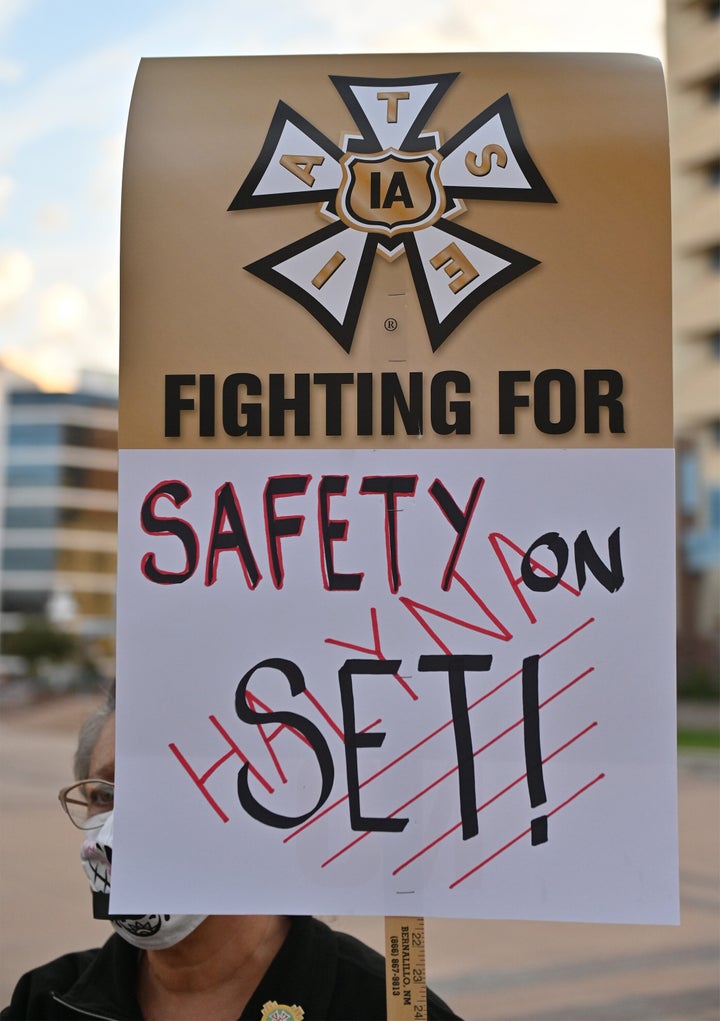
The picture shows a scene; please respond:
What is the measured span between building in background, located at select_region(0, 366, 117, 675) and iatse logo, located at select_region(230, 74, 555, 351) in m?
80.4

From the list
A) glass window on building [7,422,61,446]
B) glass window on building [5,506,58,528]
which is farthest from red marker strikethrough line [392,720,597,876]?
glass window on building [5,506,58,528]

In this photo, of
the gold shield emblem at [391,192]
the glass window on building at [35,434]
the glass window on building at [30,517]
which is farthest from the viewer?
the glass window on building at [35,434]

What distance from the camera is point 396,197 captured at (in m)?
1.82

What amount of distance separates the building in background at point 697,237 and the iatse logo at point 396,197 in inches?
1462

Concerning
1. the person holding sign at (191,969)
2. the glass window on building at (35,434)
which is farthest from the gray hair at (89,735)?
the glass window on building at (35,434)

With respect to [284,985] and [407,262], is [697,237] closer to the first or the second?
[407,262]

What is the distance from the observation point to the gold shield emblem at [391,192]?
181cm

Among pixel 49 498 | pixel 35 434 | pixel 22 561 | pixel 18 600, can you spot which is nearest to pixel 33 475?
Answer: pixel 49 498

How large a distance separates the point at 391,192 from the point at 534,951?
6193 mm

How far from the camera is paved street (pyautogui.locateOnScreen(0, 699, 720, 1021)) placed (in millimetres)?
6121

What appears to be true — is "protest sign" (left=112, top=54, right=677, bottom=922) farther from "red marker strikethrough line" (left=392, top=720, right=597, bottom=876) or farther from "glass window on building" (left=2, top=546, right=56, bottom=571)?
"glass window on building" (left=2, top=546, right=56, bottom=571)

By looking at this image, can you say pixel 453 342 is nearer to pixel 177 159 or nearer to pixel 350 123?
pixel 350 123

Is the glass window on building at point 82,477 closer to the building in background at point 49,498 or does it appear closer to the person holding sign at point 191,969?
the building in background at point 49,498

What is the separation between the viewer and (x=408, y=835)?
172 cm
